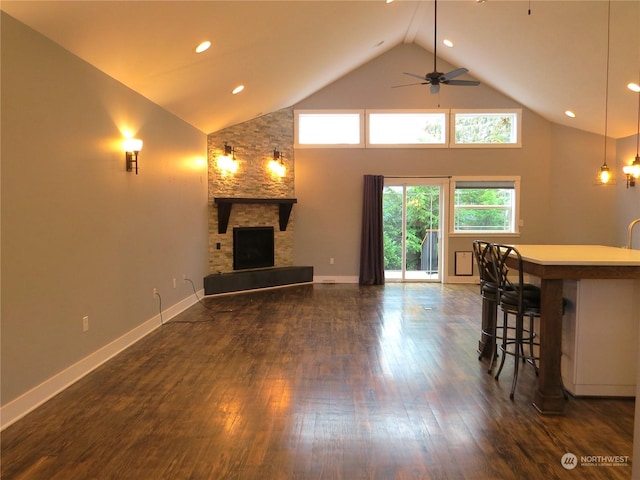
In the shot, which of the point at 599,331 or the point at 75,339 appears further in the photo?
the point at 75,339

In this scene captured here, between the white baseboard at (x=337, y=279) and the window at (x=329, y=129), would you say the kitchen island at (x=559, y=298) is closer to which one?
the white baseboard at (x=337, y=279)

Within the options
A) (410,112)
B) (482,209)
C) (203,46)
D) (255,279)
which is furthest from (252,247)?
(482,209)

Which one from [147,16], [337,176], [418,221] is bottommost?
[418,221]

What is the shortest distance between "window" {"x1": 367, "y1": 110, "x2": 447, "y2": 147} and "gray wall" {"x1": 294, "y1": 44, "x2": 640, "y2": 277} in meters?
0.21

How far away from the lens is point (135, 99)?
14.1ft

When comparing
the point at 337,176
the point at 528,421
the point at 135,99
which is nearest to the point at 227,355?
the point at 528,421

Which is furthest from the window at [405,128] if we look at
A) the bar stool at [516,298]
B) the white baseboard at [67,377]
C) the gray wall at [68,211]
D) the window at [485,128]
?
the white baseboard at [67,377]

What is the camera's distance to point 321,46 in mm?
5613

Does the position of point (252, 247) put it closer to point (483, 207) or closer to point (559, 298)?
point (483, 207)

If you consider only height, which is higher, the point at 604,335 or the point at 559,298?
the point at 559,298

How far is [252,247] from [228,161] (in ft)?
5.41

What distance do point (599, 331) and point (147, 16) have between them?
4.17m

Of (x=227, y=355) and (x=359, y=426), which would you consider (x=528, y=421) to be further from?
(x=227, y=355)

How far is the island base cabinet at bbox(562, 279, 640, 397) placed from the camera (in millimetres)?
2736
